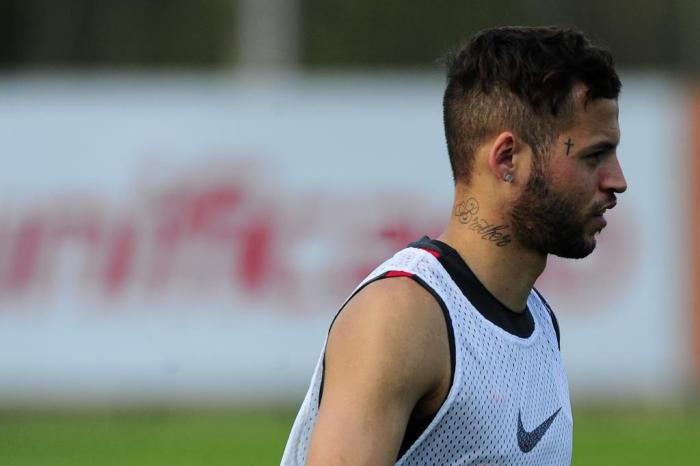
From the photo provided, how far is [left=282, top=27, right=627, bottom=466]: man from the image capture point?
10.1ft

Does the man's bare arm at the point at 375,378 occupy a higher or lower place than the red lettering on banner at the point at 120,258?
lower

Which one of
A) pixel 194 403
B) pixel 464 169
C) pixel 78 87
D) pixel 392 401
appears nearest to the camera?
pixel 392 401

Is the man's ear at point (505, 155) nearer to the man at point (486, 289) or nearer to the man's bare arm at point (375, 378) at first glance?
the man at point (486, 289)

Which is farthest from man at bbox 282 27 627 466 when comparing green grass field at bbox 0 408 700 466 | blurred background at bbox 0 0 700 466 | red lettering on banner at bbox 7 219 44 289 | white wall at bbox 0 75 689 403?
red lettering on banner at bbox 7 219 44 289

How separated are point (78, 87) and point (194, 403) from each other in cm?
308

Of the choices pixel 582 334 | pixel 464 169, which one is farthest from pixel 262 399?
pixel 464 169

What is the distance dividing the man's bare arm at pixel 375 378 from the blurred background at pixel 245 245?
906 cm

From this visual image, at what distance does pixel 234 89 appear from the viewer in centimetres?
1408

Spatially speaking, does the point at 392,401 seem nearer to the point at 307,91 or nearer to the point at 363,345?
the point at 363,345

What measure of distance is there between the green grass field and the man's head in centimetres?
674

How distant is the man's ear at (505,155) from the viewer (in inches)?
134

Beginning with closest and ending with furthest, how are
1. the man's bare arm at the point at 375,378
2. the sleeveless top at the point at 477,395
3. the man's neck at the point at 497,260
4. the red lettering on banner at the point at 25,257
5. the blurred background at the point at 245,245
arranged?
the man's bare arm at the point at 375,378 < the sleeveless top at the point at 477,395 < the man's neck at the point at 497,260 < the blurred background at the point at 245,245 < the red lettering on banner at the point at 25,257

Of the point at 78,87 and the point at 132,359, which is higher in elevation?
the point at 78,87

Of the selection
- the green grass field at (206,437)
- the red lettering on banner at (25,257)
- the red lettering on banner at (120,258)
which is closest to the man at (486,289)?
the green grass field at (206,437)
